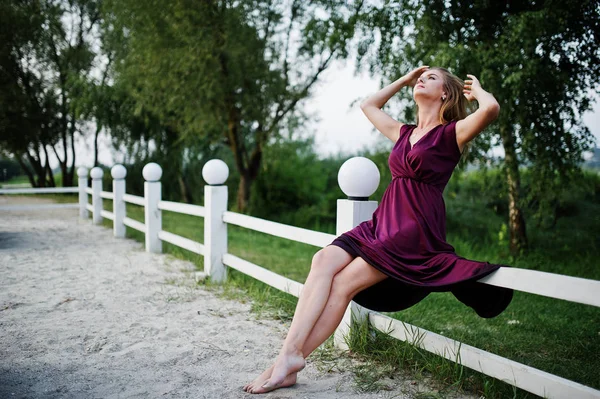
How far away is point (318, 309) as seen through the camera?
2.52 m

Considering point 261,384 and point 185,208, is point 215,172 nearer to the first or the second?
point 185,208

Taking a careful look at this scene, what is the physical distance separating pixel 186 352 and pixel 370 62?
5.64 meters

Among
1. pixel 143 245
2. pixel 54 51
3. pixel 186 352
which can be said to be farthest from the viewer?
pixel 54 51

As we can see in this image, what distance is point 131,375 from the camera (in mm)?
2734

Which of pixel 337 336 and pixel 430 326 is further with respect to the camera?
pixel 430 326

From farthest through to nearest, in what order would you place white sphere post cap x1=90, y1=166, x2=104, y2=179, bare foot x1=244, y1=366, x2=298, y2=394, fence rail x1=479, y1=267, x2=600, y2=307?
white sphere post cap x1=90, y1=166, x2=104, y2=179, bare foot x1=244, y1=366, x2=298, y2=394, fence rail x1=479, y1=267, x2=600, y2=307

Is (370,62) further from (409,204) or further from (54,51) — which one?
(54,51)

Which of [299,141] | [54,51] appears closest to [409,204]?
[299,141]

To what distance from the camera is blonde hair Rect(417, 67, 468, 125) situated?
107 inches

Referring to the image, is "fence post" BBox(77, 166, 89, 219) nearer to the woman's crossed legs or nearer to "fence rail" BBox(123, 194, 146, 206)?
"fence rail" BBox(123, 194, 146, 206)

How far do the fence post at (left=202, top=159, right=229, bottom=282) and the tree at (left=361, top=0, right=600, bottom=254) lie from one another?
281 centimetres

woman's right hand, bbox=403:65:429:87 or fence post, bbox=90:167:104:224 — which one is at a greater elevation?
woman's right hand, bbox=403:65:429:87

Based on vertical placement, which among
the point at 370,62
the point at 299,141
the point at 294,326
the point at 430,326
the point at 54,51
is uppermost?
the point at 54,51

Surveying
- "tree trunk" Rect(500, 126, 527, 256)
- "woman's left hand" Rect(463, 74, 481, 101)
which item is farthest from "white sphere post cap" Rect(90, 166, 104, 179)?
"woman's left hand" Rect(463, 74, 481, 101)
